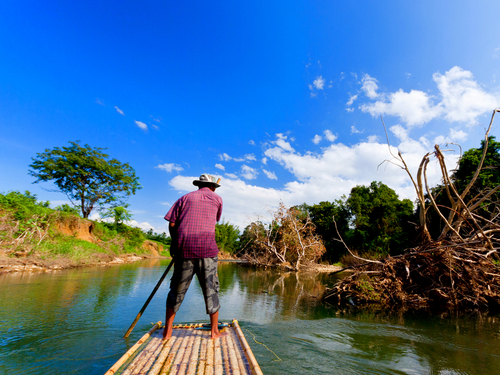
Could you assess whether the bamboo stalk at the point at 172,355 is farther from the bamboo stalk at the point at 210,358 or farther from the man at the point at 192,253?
the bamboo stalk at the point at 210,358

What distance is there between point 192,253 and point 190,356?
36.6 inches

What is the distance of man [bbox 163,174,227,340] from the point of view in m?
2.67

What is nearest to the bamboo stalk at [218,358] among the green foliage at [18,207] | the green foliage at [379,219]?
the green foliage at [18,207]

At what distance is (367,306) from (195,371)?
5472mm

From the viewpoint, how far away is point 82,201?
22.5 metres

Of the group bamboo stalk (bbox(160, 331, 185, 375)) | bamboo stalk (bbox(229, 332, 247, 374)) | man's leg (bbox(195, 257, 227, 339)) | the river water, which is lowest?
the river water

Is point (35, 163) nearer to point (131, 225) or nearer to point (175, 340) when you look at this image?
point (131, 225)

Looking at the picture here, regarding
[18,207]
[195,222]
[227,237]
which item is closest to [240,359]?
[195,222]

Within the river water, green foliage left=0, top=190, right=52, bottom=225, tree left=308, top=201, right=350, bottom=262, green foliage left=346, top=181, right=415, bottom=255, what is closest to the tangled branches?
green foliage left=346, top=181, right=415, bottom=255

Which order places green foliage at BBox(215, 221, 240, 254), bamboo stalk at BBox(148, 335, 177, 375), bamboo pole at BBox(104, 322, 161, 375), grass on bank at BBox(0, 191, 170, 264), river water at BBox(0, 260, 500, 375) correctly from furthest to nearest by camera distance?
green foliage at BBox(215, 221, 240, 254)
grass on bank at BBox(0, 191, 170, 264)
river water at BBox(0, 260, 500, 375)
bamboo stalk at BBox(148, 335, 177, 375)
bamboo pole at BBox(104, 322, 161, 375)

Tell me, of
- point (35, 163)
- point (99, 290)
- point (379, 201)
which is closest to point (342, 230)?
point (379, 201)

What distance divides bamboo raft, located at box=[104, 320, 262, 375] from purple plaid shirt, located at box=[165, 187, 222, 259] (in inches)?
34.0

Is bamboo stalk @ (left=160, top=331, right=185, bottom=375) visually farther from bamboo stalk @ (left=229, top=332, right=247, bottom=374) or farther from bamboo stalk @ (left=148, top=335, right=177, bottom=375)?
bamboo stalk @ (left=229, top=332, right=247, bottom=374)

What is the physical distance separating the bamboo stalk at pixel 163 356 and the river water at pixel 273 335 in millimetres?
584
